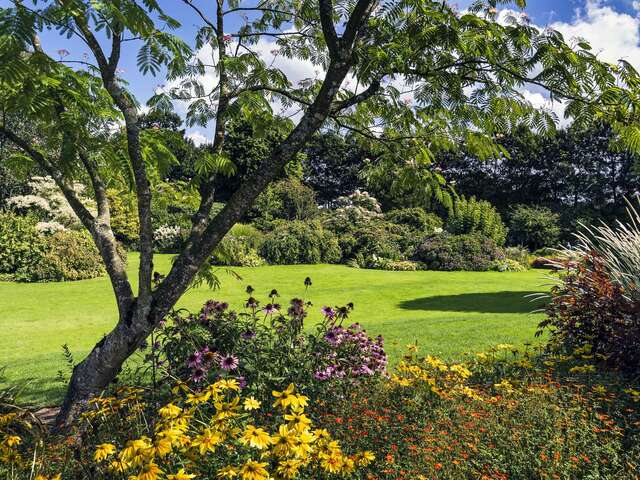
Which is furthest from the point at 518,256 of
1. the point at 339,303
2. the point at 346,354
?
the point at 346,354

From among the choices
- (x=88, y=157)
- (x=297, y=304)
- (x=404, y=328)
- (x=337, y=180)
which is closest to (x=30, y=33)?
(x=88, y=157)

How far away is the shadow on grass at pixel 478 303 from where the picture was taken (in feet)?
35.5

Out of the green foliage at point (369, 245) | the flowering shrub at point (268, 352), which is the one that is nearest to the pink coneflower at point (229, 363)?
the flowering shrub at point (268, 352)

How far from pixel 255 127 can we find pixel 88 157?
1584 mm

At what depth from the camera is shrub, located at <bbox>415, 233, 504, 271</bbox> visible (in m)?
18.4

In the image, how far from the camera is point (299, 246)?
18.8 metres

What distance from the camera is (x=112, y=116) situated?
4367 millimetres

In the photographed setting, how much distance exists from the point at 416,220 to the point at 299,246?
6.82 m

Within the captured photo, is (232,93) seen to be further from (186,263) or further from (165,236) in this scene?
(165,236)

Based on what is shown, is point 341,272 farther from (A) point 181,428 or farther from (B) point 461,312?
(A) point 181,428

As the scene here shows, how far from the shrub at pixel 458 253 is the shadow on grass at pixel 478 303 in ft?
18.1

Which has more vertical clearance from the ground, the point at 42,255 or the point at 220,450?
the point at 42,255

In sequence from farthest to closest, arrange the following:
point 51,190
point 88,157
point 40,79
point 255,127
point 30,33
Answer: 1. point 51,190
2. point 255,127
3. point 88,157
4. point 40,79
5. point 30,33

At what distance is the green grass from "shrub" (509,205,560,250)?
779 cm
